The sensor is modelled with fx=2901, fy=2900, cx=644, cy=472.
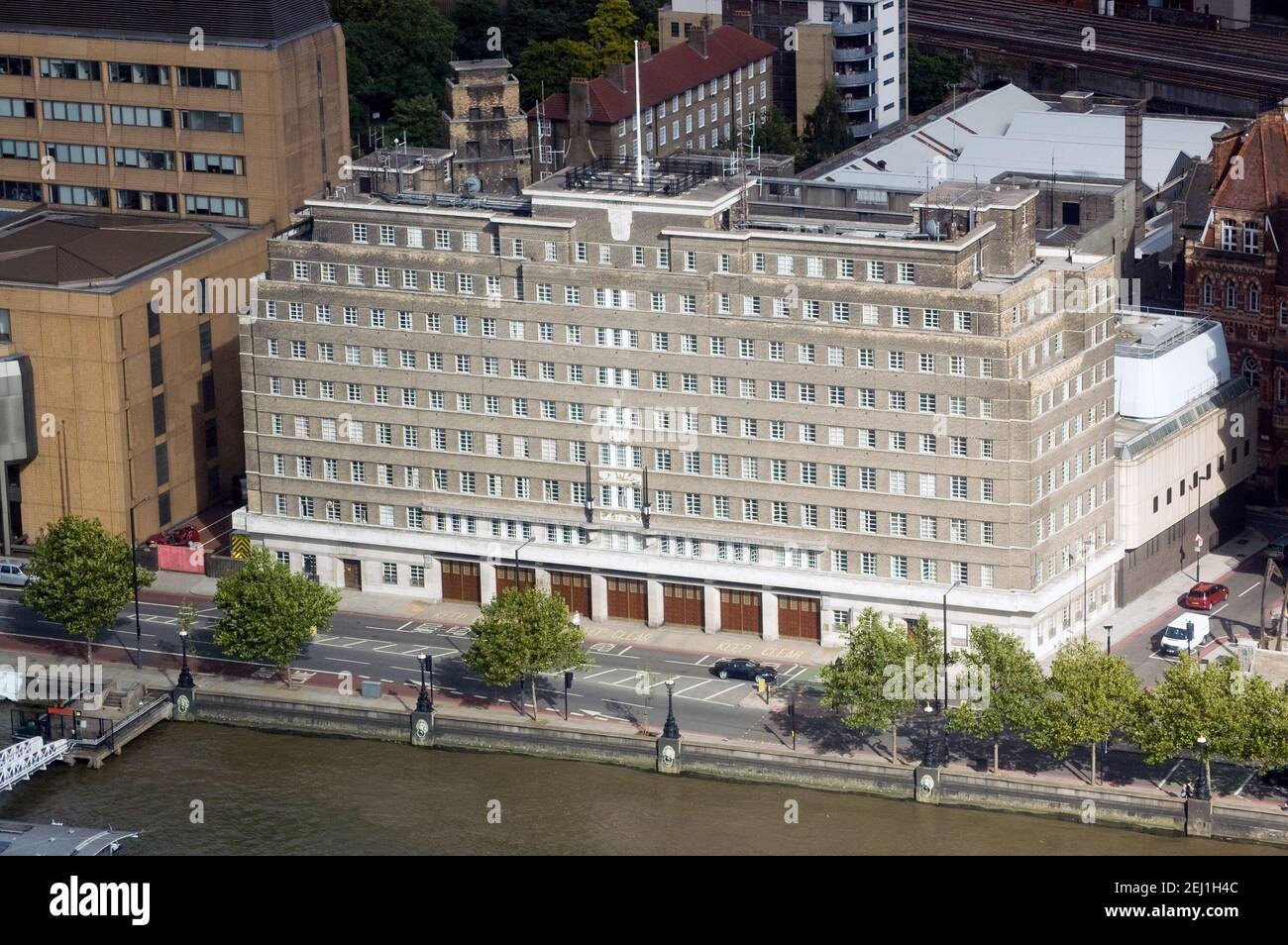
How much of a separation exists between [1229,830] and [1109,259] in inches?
1543

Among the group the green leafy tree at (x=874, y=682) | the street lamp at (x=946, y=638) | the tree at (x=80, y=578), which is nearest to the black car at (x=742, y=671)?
the green leafy tree at (x=874, y=682)

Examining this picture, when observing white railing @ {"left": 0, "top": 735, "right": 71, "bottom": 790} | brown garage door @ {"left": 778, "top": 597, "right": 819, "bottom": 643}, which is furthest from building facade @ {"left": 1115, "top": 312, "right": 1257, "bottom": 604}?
white railing @ {"left": 0, "top": 735, "right": 71, "bottom": 790}

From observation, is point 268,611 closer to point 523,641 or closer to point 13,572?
point 523,641

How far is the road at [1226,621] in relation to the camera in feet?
566

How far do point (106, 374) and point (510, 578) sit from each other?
101ft

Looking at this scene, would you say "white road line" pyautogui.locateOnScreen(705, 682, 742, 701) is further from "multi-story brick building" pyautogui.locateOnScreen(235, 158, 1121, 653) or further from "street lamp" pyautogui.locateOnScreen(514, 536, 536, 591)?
"street lamp" pyautogui.locateOnScreen(514, 536, 536, 591)

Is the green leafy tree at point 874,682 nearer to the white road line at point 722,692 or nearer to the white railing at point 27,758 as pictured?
the white road line at point 722,692

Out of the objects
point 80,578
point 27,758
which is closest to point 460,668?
point 80,578

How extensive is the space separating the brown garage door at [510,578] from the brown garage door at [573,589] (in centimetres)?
133

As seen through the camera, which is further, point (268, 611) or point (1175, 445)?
point (1175, 445)

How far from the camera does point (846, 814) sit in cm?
15700

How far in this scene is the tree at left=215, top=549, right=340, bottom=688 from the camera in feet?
557

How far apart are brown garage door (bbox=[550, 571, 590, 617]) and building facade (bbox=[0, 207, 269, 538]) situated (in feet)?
91.5

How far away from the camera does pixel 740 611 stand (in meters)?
178
